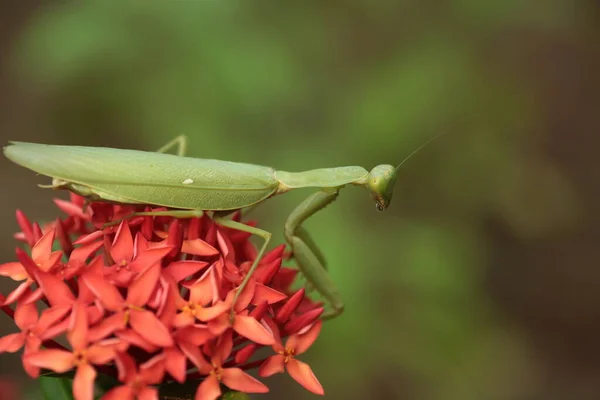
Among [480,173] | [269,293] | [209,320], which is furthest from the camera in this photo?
[480,173]

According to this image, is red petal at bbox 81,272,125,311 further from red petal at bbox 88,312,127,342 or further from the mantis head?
the mantis head

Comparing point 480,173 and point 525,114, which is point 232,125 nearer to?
point 480,173

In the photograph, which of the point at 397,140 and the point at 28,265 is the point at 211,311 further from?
the point at 397,140

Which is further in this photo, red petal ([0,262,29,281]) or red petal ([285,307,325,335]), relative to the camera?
red petal ([285,307,325,335])

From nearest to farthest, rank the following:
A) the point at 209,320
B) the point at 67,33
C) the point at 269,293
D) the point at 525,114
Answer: the point at 209,320
the point at 269,293
the point at 67,33
the point at 525,114

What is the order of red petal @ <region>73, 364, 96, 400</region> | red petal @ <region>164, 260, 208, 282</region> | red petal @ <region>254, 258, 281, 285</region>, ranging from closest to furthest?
red petal @ <region>73, 364, 96, 400</region> → red petal @ <region>164, 260, 208, 282</region> → red petal @ <region>254, 258, 281, 285</region>

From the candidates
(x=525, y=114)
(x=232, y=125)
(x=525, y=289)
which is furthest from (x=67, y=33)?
(x=525, y=289)

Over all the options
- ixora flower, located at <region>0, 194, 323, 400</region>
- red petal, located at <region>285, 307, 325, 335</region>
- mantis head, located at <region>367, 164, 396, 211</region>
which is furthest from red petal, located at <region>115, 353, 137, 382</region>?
mantis head, located at <region>367, 164, 396, 211</region>
